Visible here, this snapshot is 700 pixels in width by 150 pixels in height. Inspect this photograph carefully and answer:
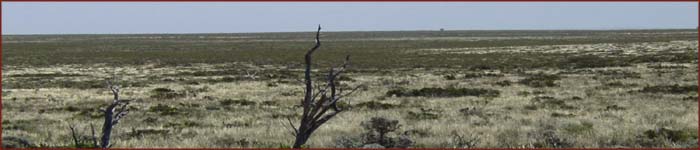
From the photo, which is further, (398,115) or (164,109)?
(164,109)

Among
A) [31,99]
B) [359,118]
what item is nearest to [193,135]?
[359,118]

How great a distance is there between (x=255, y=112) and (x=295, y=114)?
1.05 meters

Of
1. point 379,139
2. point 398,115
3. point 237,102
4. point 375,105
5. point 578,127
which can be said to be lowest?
point 237,102

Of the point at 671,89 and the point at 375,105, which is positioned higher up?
the point at 375,105

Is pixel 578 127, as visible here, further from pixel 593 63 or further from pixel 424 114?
pixel 593 63

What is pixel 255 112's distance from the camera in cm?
1666

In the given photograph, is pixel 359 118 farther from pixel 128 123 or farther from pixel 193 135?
pixel 128 123

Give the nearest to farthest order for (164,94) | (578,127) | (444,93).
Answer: (578,127) < (444,93) < (164,94)

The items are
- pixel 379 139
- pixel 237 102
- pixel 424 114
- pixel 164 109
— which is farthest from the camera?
pixel 237 102

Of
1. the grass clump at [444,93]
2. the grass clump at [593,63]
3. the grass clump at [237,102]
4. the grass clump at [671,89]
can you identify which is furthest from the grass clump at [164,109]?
the grass clump at [593,63]

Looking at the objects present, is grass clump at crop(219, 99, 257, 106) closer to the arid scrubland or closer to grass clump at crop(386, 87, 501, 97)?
the arid scrubland

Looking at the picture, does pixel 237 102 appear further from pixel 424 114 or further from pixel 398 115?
pixel 424 114

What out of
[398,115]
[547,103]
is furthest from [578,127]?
[547,103]

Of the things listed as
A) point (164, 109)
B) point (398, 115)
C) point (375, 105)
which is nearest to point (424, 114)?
point (398, 115)
